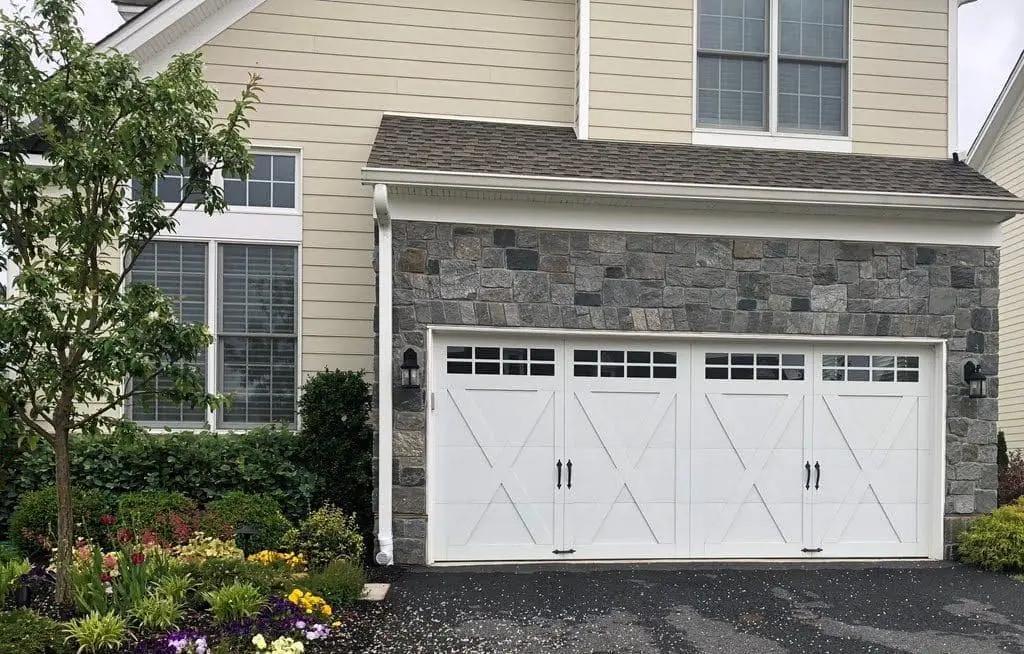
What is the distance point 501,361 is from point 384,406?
114 cm

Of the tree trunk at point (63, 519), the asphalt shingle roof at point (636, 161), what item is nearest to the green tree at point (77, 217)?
the tree trunk at point (63, 519)

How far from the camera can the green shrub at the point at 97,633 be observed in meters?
4.45

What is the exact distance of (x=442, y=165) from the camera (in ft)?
23.2

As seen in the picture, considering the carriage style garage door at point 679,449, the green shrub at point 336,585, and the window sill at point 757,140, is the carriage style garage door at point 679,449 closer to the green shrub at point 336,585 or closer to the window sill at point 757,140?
the green shrub at point 336,585

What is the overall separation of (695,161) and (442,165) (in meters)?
2.62

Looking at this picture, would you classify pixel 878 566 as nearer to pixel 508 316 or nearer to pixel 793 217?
pixel 793 217

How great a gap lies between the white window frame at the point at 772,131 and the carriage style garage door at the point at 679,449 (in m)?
2.34

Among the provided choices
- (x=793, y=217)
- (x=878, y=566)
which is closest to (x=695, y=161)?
(x=793, y=217)

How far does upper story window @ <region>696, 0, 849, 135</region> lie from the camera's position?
8555 millimetres

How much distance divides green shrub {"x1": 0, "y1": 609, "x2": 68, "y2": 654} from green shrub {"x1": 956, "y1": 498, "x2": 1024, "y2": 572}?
7.43 meters

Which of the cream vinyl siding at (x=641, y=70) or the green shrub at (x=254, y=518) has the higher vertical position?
the cream vinyl siding at (x=641, y=70)

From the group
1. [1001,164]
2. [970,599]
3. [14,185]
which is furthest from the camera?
[1001,164]

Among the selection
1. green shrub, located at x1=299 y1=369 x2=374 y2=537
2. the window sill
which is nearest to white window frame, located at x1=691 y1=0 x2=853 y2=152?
the window sill

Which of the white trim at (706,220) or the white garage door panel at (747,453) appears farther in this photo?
the white garage door panel at (747,453)
